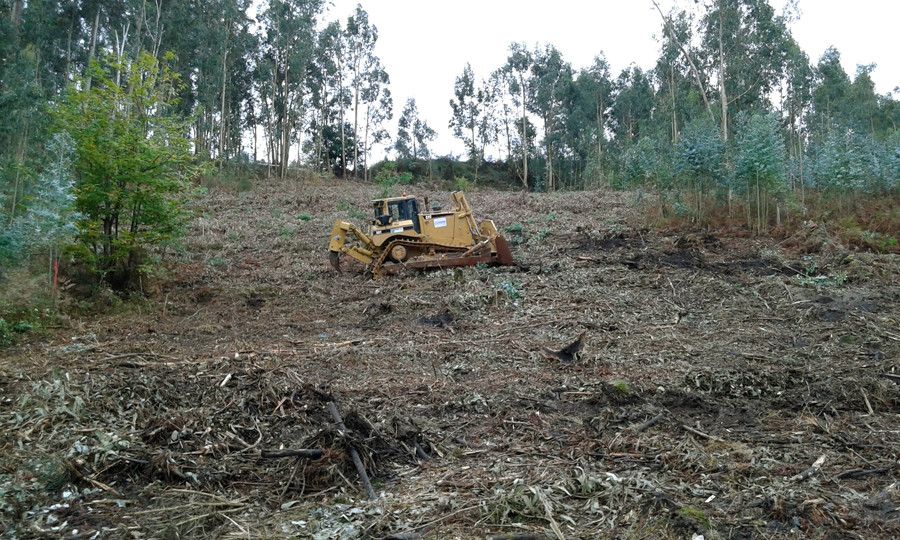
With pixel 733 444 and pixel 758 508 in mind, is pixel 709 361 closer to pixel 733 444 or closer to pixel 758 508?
pixel 733 444

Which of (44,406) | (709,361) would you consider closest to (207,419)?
(44,406)

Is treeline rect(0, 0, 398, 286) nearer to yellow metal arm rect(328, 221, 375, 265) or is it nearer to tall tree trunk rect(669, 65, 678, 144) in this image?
yellow metal arm rect(328, 221, 375, 265)

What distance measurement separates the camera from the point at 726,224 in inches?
723

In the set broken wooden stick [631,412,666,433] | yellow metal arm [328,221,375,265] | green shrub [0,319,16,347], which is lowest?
broken wooden stick [631,412,666,433]

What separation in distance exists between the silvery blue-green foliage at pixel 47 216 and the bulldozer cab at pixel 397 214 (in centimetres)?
610

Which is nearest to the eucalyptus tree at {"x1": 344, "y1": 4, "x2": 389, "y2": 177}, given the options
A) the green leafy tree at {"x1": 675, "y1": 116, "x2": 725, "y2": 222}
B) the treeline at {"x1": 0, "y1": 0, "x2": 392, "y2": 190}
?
the treeline at {"x1": 0, "y1": 0, "x2": 392, "y2": 190}

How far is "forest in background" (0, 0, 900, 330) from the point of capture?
10.7m

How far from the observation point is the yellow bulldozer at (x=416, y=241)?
536 inches

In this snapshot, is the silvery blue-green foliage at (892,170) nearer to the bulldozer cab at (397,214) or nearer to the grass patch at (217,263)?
the bulldozer cab at (397,214)

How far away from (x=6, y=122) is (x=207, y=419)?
16.5 meters

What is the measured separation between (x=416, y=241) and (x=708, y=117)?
53.1 ft

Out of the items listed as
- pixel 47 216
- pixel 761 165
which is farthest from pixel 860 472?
pixel 761 165

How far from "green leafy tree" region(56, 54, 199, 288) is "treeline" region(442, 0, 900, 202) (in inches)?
562

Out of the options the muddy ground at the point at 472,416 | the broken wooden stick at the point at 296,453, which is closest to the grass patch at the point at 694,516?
the muddy ground at the point at 472,416
